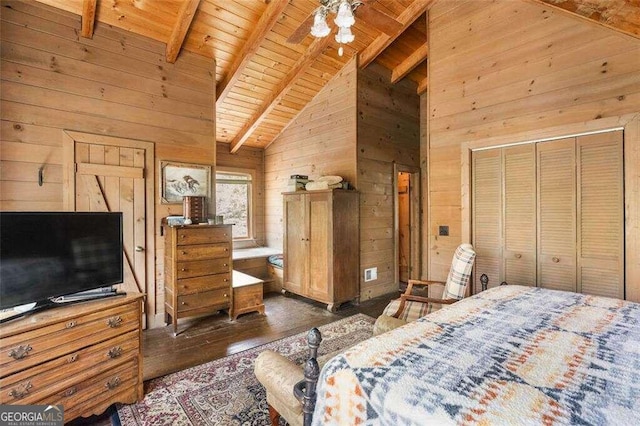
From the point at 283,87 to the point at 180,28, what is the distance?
1.54 m

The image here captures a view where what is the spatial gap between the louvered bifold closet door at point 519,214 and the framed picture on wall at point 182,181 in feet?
11.0

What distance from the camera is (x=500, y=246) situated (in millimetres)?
2992

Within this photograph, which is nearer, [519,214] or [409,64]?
[519,214]

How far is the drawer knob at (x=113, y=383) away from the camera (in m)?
1.94

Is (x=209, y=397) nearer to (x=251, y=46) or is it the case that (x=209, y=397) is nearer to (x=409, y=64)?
(x=251, y=46)

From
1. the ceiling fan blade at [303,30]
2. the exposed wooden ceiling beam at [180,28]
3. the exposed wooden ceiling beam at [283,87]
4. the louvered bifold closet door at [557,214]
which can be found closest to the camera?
the ceiling fan blade at [303,30]

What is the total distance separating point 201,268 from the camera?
340 cm

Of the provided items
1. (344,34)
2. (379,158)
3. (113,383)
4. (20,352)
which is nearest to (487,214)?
(379,158)

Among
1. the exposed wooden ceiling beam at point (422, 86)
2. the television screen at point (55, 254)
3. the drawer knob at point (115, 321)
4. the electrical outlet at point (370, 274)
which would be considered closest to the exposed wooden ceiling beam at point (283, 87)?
the exposed wooden ceiling beam at point (422, 86)

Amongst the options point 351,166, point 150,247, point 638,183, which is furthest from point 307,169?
point 638,183

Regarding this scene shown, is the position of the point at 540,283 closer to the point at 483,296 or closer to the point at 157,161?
the point at 483,296

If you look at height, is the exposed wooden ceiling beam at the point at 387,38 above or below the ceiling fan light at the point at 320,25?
above

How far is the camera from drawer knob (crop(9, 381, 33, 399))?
5.11 ft

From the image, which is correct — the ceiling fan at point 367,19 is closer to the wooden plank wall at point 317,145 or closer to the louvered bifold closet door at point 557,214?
the louvered bifold closet door at point 557,214
